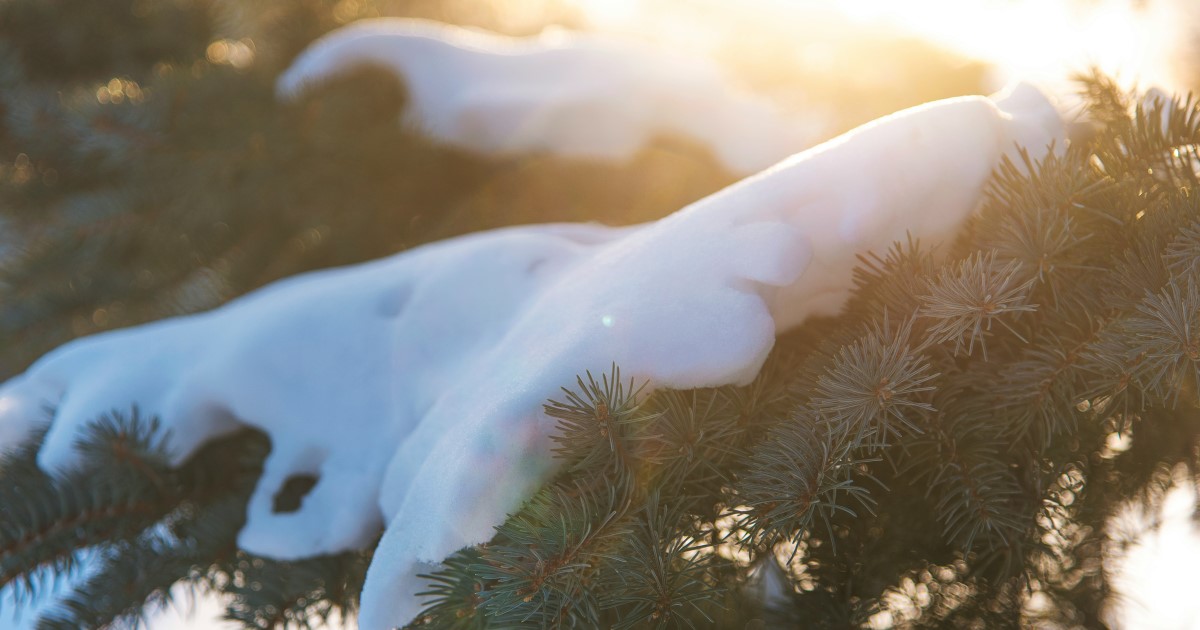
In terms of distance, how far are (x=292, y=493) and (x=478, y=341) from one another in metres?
0.35

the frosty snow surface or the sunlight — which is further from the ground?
the sunlight

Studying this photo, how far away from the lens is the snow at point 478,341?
2.39ft

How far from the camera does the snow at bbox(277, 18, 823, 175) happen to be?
1.81 m

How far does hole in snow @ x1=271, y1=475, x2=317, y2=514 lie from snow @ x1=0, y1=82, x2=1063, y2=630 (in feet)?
0.08

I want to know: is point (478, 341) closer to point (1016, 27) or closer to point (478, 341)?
point (478, 341)

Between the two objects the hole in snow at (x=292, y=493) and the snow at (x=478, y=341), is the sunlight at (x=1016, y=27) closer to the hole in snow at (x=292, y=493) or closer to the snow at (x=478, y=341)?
the snow at (x=478, y=341)

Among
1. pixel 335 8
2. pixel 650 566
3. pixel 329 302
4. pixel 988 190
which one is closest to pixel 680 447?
pixel 650 566

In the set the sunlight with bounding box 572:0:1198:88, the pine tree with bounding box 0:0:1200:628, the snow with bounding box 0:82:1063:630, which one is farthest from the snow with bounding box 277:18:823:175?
the pine tree with bounding box 0:0:1200:628

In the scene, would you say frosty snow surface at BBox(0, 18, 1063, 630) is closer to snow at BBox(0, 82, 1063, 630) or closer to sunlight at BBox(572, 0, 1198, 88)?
snow at BBox(0, 82, 1063, 630)

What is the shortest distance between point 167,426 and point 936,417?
1.03m

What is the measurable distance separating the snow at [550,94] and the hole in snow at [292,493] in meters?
1.03

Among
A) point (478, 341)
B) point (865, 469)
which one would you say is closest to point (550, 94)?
point (478, 341)

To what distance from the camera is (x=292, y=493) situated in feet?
3.56

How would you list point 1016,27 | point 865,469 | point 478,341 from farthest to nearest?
point 1016,27 < point 478,341 < point 865,469
